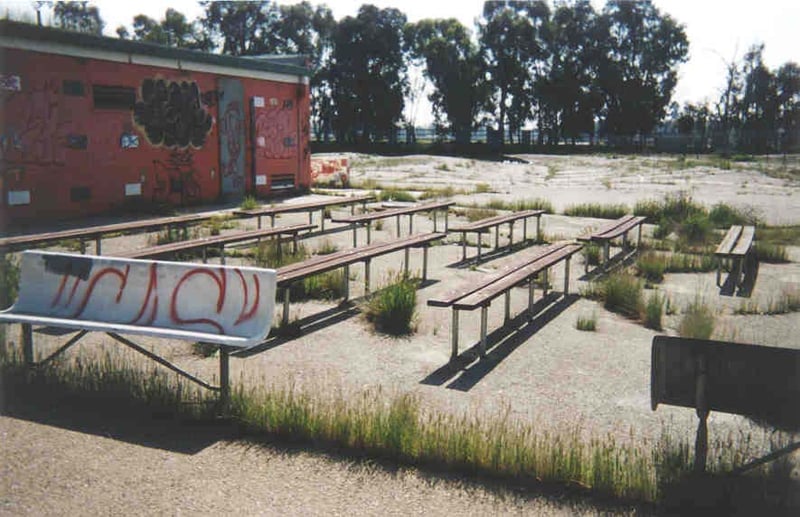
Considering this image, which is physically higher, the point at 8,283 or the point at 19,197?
the point at 19,197

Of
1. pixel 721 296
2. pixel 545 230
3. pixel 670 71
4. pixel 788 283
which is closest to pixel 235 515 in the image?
pixel 721 296

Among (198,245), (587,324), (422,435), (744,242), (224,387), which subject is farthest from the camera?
(744,242)

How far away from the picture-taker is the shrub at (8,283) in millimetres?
7379

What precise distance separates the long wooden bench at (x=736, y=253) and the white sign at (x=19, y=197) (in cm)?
1196

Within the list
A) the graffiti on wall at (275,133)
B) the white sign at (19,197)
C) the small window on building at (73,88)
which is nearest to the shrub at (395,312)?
the white sign at (19,197)

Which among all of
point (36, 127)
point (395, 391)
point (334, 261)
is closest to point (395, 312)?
point (334, 261)

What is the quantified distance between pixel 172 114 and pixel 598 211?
990cm

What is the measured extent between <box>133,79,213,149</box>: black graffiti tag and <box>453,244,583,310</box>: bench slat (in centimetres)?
1102

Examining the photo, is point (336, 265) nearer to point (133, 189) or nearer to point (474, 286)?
point (474, 286)

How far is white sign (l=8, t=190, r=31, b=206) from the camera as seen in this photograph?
14005 mm

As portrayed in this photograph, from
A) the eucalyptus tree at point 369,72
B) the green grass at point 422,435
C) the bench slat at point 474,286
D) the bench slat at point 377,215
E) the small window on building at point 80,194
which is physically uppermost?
the eucalyptus tree at point 369,72

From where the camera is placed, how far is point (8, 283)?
25.6ft

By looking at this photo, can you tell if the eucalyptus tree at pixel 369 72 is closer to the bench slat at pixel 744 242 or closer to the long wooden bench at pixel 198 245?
the bench slat at pixel 744 242

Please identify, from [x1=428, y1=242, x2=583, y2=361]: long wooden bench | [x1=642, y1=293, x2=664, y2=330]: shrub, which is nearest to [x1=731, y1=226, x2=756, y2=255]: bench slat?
[x1=428, y1=242, x2=583, y2=361]: long wooden bench
